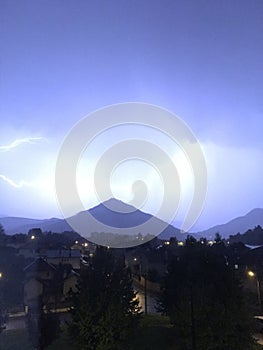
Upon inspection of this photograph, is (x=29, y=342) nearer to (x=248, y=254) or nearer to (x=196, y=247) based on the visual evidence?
(x=196, y=247)

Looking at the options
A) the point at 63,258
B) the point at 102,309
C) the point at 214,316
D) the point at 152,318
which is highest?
the point at 63,258

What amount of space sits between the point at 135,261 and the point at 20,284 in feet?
124

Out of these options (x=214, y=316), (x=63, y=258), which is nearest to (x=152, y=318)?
(x=214, y=316)

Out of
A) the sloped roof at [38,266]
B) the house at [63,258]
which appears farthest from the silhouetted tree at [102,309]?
the house at [63,258]

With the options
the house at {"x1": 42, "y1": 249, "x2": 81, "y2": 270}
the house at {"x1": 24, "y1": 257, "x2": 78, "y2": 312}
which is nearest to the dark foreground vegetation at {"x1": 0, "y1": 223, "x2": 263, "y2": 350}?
the house at {"x1": 24, "y1": 257, "x2": 78, "y2": 312}

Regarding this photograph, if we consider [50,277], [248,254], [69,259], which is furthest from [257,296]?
[69,259]

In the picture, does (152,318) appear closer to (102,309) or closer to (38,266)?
(102,309)

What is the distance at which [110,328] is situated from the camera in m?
16.5

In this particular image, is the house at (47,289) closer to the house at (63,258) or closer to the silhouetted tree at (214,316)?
the house at (63,258)

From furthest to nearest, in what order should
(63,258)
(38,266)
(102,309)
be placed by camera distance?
(63,258) → (38,266) → (102,309)

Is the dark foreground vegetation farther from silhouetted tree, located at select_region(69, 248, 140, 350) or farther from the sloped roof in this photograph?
the sloped roof

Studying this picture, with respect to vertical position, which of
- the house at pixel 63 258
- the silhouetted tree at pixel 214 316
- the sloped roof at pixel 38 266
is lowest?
the silhouetted tree at pixel 214 316

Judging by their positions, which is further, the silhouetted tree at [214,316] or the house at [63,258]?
the house at [63,258]

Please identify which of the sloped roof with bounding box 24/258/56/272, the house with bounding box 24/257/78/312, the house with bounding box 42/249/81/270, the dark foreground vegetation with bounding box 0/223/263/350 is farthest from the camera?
the house with bounding box 42/249/81/270
